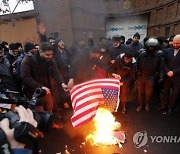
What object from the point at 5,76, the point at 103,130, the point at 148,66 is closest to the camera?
the point at 103,130

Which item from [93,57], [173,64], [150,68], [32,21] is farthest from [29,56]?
[32,21]

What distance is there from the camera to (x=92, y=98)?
404 cm

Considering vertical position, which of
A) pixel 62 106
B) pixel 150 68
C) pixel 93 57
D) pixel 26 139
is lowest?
pixel 62 106

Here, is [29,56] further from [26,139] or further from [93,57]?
[26,139]

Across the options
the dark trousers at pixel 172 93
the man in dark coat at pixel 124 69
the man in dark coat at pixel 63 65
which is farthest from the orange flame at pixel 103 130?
the dark trousers at pixel 172 93

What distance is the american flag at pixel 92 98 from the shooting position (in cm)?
379

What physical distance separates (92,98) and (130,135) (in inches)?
50.7

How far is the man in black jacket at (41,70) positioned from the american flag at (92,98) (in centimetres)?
40

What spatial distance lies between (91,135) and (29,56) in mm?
2143

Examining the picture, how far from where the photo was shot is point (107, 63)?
5.52 meters

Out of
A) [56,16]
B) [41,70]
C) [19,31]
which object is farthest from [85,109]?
[56,16]

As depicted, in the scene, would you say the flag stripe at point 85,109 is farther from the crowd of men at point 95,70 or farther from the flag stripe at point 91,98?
the crowd of men at point 95,70

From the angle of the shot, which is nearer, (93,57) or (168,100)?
(93,57)

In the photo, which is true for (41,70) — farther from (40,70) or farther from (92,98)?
(92,98)
